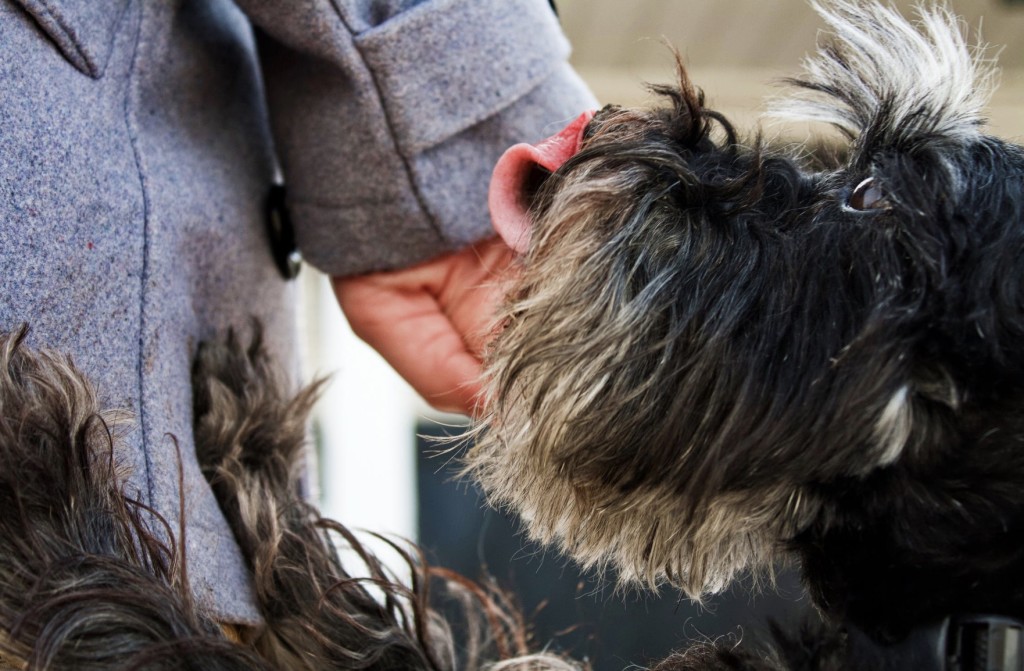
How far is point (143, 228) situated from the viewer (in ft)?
3.14

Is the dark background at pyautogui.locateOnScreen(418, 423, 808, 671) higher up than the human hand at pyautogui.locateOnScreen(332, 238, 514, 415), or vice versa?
the human hand at pyautogui.locateOnScreen(332, 238, 514, 415)

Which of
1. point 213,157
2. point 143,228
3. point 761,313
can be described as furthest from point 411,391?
point 761,313

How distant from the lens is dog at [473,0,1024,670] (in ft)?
2.43

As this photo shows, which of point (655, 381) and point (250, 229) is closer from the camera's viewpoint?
point (655, 381)

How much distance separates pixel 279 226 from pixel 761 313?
0.69m

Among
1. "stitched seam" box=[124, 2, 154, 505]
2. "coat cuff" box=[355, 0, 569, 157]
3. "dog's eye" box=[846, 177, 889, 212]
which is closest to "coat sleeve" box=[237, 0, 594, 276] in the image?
"coat cuff" box=[355, 0, 569, 157]

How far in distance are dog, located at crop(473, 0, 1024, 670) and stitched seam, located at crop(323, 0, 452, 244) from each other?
0.61ft

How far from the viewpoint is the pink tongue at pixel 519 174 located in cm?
95

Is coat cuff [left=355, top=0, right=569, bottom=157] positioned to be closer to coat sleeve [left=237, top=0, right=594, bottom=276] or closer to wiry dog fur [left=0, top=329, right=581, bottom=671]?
coat sleeve [left=237, top=0, right=594, bottom=276]

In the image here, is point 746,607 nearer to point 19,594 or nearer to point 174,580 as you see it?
point 174,580

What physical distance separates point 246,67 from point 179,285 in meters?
0.36

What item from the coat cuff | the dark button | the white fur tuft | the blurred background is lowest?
the blurred background

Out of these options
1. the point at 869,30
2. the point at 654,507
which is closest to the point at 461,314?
the point at 654,507

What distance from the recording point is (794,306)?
810 mm
